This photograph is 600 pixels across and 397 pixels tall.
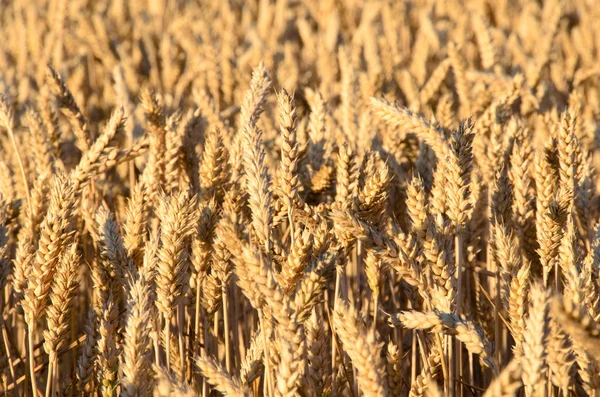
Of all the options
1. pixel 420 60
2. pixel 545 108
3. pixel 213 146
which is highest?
pixel 420 60

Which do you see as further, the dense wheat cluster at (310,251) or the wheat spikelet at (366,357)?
the dense wheat cluster at (310,251)

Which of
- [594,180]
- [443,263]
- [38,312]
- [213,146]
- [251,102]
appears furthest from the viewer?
[594,180]

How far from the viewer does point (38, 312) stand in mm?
1789

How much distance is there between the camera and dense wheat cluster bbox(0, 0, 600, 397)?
4.96ft

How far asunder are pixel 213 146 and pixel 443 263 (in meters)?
0.83

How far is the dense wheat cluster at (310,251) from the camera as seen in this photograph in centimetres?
151

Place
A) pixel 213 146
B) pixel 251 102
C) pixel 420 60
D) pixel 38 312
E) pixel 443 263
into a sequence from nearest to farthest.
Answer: pixel 443 263, pixel 38 312, pixel 251 102, pixel 213 146, pixel 420 60

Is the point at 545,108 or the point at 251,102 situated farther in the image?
the point at 545,108

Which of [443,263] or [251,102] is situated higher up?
[251,102]

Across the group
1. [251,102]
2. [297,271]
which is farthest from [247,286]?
[251,102]

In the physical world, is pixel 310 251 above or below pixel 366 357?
above

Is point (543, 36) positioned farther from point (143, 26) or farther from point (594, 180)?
point (143, 26)

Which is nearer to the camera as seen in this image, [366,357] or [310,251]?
[366,357]

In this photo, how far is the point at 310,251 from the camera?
1580 mm
